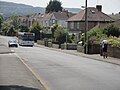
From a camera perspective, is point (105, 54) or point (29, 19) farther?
point (29, 19)

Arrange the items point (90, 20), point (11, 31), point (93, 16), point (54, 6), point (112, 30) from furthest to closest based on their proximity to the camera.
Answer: point (54, 6), point (11, 31), point (93, 16), point (90, 20), point (112, 30)

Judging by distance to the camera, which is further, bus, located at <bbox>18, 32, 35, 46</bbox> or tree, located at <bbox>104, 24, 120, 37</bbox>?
bus, located at <bbox>18, 32, 35, 46</bbox>

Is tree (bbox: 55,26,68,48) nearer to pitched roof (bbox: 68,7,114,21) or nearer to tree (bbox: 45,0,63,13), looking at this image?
pitched roof (bbox: 68,7,114,21)

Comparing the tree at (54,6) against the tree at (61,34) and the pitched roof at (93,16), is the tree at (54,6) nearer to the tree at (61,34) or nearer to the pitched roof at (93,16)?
the pitched roof at (93,16)

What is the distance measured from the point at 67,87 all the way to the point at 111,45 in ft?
78.8

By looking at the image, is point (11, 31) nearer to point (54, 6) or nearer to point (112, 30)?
point (54, 6)

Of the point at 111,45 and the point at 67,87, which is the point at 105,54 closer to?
the point at 111,45

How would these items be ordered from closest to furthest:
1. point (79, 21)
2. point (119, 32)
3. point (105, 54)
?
point (105, 54) → point (119, 32) → point (79, 21)

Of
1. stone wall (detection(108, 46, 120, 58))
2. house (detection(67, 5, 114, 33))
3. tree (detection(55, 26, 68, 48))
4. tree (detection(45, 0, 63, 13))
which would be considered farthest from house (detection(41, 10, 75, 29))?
stone wall (detection(108, 46, 120, 58))

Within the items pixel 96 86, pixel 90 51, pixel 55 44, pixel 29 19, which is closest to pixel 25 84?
pixel 96 86

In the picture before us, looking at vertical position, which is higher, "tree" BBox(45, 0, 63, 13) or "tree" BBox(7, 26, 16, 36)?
"tree" BBox(45, 0, 63, 13)

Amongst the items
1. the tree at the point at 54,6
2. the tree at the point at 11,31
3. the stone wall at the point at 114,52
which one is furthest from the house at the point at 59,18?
the stone wall at the point at 114,52

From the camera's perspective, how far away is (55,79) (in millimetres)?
19141

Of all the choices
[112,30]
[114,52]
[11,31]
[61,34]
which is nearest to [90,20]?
[61,34]
